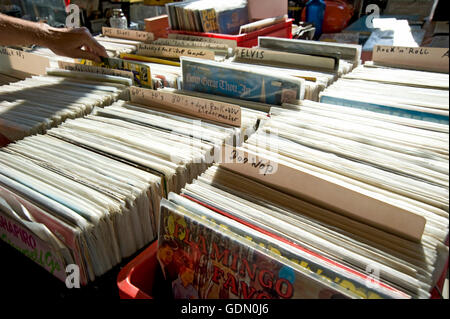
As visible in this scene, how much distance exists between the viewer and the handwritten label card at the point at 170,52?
135 cm

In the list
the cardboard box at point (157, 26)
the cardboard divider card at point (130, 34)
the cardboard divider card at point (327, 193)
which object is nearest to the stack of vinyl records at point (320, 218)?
the cardboard divider card at point (327, 193)

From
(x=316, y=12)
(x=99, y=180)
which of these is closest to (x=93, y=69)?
(x=99, y=180)

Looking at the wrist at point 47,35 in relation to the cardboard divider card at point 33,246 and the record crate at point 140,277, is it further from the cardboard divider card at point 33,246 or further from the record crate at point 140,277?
the record crate at point 140,277

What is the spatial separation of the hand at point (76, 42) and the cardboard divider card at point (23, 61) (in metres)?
0.10

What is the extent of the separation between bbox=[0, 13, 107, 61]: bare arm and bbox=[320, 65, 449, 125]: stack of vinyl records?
3.46 feet

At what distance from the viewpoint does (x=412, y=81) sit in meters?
1.04

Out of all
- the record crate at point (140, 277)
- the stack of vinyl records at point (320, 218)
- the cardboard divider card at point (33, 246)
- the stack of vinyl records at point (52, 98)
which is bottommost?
the record crate at point (140, 277)

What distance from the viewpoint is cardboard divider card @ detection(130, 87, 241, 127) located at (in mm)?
946

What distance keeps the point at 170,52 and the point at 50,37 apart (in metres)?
0.54

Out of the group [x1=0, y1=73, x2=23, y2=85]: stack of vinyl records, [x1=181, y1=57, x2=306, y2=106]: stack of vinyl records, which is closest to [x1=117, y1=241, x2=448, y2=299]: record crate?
[x1=181, y1=57, x2=306, y2=106]: stack of vinyl records

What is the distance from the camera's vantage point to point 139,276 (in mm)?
710

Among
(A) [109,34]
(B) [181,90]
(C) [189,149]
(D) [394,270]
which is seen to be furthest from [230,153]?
(A) [109,34]

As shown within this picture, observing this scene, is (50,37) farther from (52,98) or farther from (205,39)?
(205,39)

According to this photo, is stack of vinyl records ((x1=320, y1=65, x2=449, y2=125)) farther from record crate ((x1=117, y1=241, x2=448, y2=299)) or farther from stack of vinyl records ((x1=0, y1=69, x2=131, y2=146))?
stack of vinyl records ((x1=0, y1=69, x2=131, y2=146))
